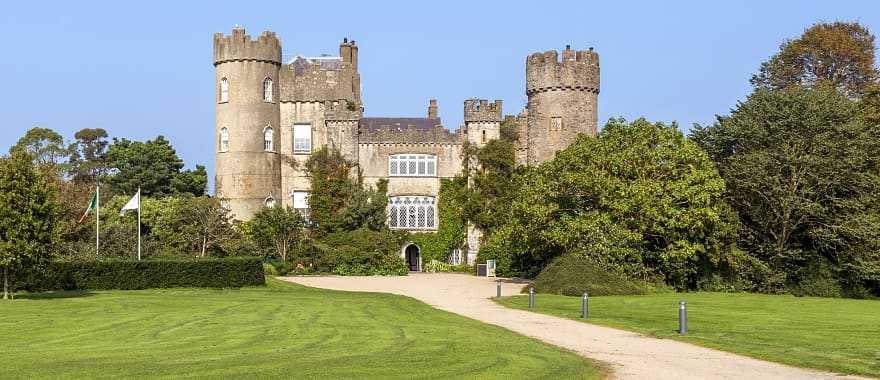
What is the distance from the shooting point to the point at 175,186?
224ft

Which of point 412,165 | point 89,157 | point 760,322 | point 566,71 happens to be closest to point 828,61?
point 566,71

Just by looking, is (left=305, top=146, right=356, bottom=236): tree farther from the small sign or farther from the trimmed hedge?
the trimmed hedge

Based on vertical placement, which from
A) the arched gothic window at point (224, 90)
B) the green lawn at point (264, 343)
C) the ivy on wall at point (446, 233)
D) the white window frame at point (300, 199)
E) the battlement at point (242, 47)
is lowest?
the green lawn at point (264, 343)

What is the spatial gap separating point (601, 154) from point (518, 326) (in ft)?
64.7

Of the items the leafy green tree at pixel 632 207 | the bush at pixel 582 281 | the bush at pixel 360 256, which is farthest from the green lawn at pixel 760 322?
the bush at pixel 360 256

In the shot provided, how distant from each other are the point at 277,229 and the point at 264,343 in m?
36.3

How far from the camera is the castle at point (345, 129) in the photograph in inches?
2234

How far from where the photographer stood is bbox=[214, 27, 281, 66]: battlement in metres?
57.5

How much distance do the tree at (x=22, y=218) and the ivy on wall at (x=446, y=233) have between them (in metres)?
26.3

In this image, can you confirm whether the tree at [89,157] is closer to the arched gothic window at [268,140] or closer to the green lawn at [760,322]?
the arched gothic window at [268,140]

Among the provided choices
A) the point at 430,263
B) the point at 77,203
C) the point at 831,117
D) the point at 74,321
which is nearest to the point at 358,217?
the point at 430,263

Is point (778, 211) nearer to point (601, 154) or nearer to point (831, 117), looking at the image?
point (831, 117)

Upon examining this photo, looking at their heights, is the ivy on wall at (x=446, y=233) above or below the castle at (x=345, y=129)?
below

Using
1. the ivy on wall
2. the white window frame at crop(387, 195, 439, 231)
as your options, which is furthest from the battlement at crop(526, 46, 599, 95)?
the white window frame at crop(387, 195, 439, 231)
